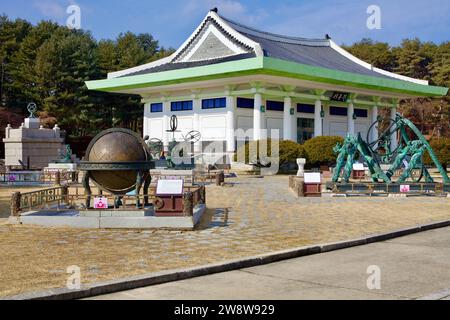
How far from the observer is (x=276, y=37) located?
52.5m

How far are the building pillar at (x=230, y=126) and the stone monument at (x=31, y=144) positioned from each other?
1397cm

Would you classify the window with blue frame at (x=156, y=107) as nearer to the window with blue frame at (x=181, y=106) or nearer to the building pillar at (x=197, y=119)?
the window with blue frame at (x=181, y=106)

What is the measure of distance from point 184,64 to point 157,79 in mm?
4112

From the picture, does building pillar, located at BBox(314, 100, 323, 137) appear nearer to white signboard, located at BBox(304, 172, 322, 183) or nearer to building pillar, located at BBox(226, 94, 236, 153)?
building pillar, located at BBox(226, 94, 236, 153)

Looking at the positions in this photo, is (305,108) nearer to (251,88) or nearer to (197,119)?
(251,88)

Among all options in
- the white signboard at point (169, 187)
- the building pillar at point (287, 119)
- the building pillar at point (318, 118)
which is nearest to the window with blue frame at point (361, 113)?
the building pillar at point (318, 118)

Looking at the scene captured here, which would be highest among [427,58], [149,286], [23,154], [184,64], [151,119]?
[427,58]

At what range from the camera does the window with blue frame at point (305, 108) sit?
48.0 meters

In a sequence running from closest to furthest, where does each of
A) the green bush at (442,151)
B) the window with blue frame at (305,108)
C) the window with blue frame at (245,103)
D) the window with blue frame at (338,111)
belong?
1. the green bush at (442,151)
2. the window with blue frame at (245,103)
3. the window with blue frame at (305,108)
4. the window with blue frame at (338,111)

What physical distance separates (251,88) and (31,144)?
18.0m

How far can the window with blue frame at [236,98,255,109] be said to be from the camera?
145ft

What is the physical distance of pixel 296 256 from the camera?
30.1 feet
